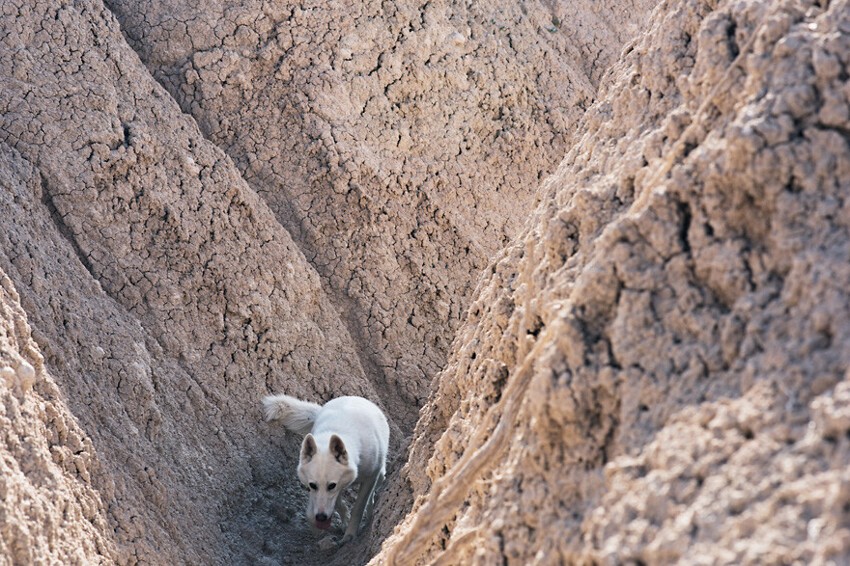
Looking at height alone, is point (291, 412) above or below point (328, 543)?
above

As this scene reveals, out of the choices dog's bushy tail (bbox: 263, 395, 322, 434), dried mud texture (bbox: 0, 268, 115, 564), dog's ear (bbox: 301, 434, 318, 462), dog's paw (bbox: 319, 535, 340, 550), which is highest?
dried mud texture (bbox: 0, 268, 115, 564)

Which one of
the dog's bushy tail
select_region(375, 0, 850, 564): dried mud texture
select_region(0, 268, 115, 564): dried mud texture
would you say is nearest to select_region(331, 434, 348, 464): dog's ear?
the dog's bushy tail

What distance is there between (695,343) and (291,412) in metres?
4.70

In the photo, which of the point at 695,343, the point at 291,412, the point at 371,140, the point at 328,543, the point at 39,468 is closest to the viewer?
the point at 695,343

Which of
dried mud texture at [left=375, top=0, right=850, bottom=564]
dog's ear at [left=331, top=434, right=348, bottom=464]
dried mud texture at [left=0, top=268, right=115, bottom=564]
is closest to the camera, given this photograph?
dried mud texture at [left=375, top=0, right=850, bottom=564]

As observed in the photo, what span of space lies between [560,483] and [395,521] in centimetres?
260

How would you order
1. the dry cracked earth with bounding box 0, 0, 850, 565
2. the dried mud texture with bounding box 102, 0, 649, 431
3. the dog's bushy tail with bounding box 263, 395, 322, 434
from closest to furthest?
the dry cracked earth with bounding box 0, 0, 850, 565 → the dog's bushy tail with bounding box 263, 395, 322, 434 → the dried mud texture with bounding box 102, 0, 649, 431

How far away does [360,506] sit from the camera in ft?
24.7

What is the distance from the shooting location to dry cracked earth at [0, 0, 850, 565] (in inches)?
128

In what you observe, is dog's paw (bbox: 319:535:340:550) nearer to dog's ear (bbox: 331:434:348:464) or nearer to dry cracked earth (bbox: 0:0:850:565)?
dry cracked earth (bbox: 0:0:850:565)

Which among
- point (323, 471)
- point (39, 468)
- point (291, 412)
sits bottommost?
point (323, 471)

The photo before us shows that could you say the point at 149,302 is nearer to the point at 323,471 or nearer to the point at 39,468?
the point at 323,471

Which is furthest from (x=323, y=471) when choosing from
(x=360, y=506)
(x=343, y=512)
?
(x=343, y=512)

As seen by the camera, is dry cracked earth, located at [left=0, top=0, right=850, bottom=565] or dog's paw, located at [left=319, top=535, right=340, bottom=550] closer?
dry cracked earth, located at [left=0, top=0, right=850, bottom=565]
